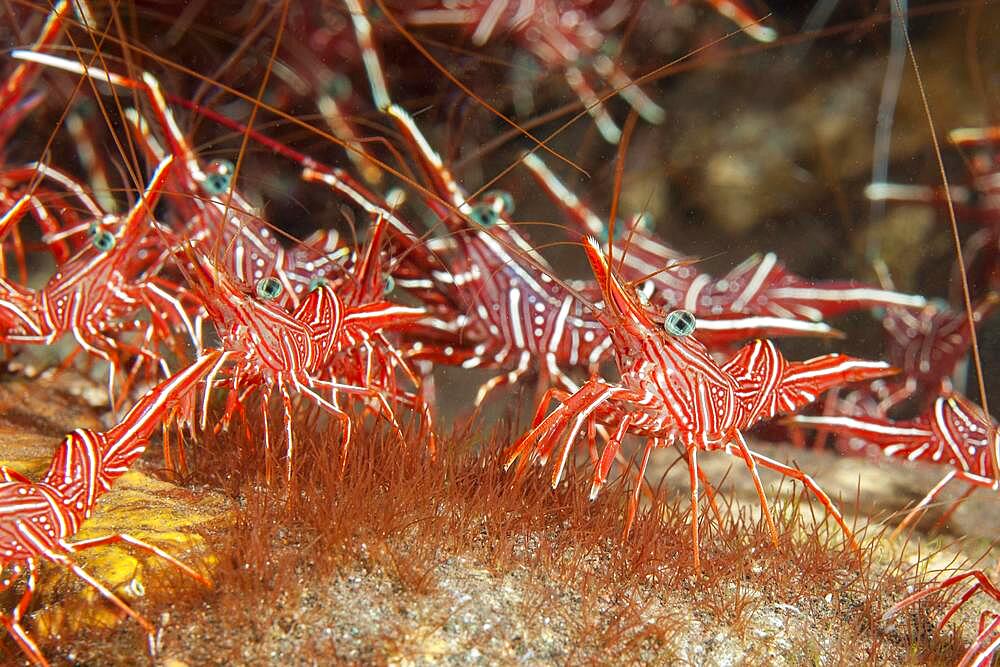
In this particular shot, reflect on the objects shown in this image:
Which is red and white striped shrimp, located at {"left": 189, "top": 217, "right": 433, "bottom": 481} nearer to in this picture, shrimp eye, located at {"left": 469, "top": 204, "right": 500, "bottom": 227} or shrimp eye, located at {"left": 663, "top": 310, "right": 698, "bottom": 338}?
shrimp eye, located at {"left": 469, "top": 204, "right": 500, "bottom": 227}

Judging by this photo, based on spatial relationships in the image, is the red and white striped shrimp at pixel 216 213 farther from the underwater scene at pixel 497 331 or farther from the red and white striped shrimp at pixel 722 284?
the red and white striped shrimp at pixel 722 284

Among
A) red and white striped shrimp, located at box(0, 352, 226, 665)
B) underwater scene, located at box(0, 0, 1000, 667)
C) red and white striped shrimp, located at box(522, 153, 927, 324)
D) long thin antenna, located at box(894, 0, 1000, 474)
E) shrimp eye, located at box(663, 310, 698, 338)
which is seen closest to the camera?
red and white striped shrimp, located at box(0, 352, 226, 665)

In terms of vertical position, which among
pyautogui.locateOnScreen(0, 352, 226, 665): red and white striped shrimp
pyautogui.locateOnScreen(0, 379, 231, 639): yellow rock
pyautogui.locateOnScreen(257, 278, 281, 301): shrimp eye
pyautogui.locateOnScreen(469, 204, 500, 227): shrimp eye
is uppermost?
pyautogui.locateOnScreen(469, 204, 500, 227): shrimp eye

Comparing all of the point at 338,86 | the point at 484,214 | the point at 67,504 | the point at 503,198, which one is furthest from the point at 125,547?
the point at 338,86

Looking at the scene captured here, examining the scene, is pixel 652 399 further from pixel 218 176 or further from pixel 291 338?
pixel 218 176

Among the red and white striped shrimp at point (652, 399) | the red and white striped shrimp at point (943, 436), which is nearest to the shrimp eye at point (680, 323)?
the red and white striped shrimp at point (652, 399)

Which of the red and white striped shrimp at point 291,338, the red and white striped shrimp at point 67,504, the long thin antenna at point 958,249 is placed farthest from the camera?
the red and white striped shrimp at point 291,338

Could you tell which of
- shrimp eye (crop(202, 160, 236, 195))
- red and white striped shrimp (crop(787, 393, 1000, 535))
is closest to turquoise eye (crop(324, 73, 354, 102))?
shrimp eye (crop(202, 160, 236, 195))
